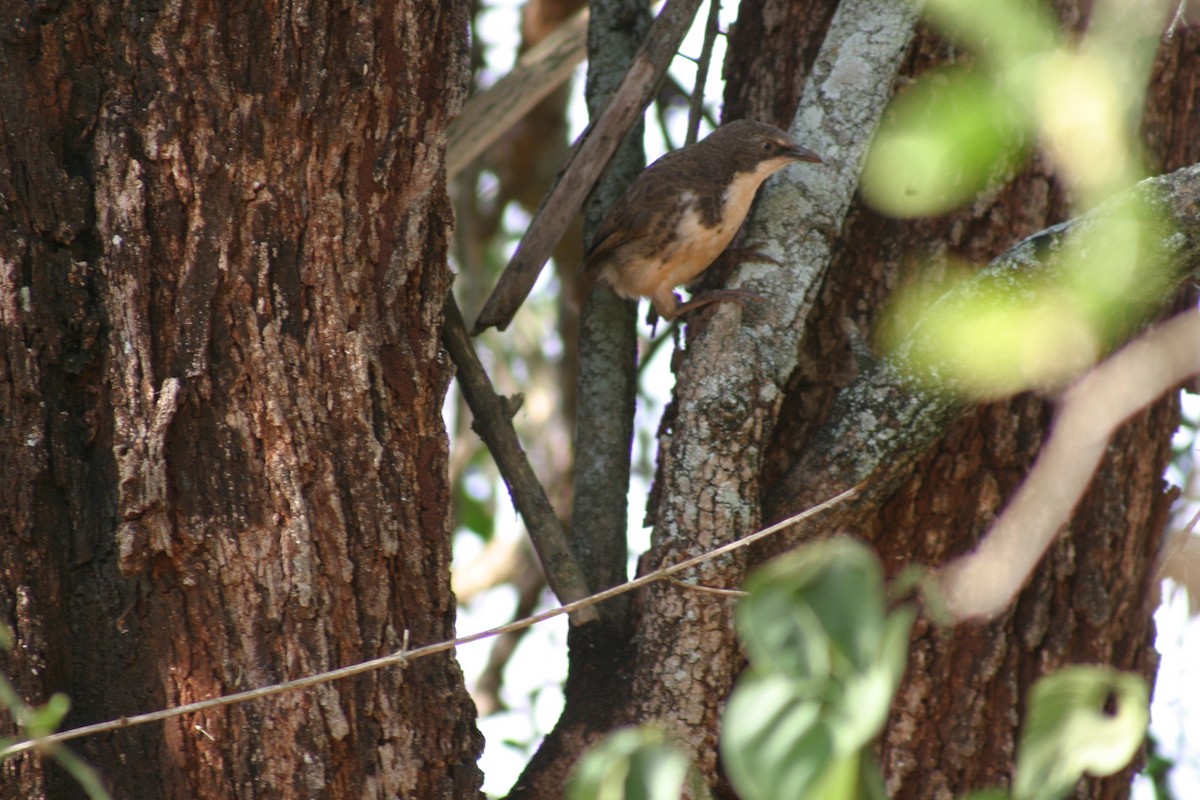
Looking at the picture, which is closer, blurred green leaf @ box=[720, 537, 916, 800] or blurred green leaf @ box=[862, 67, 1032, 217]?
blurred green leaf @ box=[720, 537, 916, 800]

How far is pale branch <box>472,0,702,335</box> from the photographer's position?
3264 millimetres

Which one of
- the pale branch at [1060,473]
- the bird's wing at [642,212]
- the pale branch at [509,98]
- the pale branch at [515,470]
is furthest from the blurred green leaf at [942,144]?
the pale branch at [509,98]

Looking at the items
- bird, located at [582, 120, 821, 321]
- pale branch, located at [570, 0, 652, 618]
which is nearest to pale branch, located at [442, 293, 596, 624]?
pale branch, located at [570, 0, 652, 618]

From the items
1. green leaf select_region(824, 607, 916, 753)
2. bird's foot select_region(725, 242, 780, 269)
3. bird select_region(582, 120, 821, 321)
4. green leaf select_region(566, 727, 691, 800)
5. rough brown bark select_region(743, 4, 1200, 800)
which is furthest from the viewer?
bird select_region(582, 120, 821, 321)

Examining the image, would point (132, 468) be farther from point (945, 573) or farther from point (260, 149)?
point (945, 573)

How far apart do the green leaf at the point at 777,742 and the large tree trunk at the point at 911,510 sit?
182cm

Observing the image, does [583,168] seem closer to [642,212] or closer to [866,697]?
[642,212]

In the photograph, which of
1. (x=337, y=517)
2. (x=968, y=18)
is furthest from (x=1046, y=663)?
(x=968, y=18)

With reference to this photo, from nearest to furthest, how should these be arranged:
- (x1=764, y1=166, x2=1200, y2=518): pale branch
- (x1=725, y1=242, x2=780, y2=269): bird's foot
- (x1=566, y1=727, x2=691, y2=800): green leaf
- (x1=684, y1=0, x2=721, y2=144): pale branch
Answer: (x1=566, y1=727, x2=691, y2=800): green leaf
(x1=764, y1=166, x2=1200, y2=518): pale branch
(x1=725, y1=242, x2=780, y2=269): bird's foot
(x1=684, y1=0, x2=721, y2=144): pale branch

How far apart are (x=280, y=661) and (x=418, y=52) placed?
1.18 meters

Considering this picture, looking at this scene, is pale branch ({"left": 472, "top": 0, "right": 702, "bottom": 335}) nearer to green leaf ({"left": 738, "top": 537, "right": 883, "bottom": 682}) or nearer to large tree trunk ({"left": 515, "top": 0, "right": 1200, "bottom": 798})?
large tree trunk ({"left": 515, "top": 0, "right": 1200, "bottom": 798})

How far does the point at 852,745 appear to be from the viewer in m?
0.81

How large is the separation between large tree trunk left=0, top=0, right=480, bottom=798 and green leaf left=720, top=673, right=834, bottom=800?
4.97 feet

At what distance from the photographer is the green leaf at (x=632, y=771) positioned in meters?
0.93
